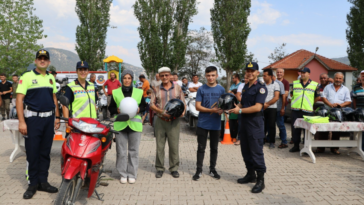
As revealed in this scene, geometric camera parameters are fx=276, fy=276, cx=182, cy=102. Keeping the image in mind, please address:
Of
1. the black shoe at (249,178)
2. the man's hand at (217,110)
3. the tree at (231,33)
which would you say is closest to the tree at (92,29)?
the tree at (231,33)

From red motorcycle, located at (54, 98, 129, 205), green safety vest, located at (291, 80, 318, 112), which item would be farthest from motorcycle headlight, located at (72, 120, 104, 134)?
green safety vest, located at (291, 80, 318, 112)

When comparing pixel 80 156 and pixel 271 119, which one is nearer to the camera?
pixel 80 156

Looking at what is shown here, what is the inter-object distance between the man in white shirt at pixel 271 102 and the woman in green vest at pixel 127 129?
3.74 meters

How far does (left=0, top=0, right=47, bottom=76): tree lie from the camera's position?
31172mm

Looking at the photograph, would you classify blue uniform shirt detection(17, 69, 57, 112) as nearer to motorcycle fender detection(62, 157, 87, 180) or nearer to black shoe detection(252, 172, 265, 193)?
motorcycle fender detection(62, 157, 87, 180)

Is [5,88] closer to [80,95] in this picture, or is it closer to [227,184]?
[80,95]

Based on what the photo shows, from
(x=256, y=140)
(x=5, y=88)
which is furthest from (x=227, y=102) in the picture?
(x=5, y=88)

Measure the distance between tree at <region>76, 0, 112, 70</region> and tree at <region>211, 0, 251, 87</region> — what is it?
12034mm

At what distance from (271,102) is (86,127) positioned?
16.7 feet

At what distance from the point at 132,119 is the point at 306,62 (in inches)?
1194

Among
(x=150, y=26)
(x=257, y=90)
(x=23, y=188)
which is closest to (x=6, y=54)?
(x=150, y=26)

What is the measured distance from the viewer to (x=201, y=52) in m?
43.8

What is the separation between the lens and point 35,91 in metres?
4.18

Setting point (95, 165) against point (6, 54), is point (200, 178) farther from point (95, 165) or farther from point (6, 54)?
point (6, 54)
